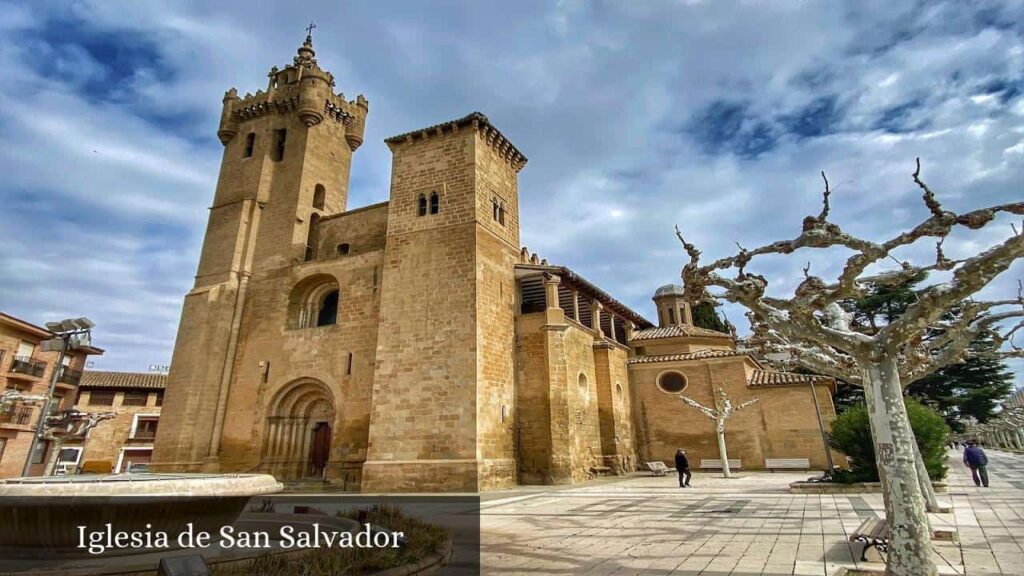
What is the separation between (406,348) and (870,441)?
1338 cm

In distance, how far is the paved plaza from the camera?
554cm

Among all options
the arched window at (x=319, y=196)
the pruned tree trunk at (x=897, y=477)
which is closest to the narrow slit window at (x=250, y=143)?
the arched window at (x=319, y=196)

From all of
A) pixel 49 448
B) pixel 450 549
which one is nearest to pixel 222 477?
pixel 450 549

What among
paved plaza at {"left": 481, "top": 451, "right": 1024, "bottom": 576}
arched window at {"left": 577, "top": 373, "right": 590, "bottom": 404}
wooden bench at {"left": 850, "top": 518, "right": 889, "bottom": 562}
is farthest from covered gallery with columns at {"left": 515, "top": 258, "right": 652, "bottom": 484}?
wooden bench at {"left": 850, "top": 518, "right": 889, "bottom": 562}

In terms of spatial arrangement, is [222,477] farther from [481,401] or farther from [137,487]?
[481,401]

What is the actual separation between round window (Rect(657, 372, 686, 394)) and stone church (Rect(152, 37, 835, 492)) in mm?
89

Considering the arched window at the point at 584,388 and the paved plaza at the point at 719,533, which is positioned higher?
the arched window at the point at 584,388

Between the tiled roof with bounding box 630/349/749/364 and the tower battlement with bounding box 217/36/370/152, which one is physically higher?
the tower battlement with bounding box 217/36/370/152

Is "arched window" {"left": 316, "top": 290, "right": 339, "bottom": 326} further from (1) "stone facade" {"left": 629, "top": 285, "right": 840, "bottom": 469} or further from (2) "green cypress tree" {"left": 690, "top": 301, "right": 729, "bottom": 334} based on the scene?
(2) "green cypress tree" {"left": 690, "top": 301, "right": 729, "bottom": 334}

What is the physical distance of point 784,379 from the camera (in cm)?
2153

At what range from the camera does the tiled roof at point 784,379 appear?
20766 millimetres

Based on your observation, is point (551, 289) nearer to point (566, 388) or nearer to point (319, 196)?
point (566, 388)

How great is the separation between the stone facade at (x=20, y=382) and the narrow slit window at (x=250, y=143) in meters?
14.6

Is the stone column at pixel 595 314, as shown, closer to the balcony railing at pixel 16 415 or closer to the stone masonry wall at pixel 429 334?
the stone masonry wall at pixel 429 334
